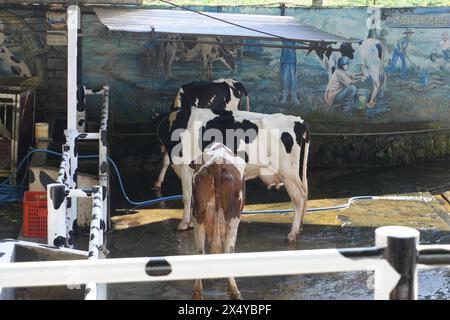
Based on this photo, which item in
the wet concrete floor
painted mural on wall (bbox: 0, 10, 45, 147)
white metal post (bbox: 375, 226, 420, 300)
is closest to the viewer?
white metal post (bbox: 375, 226, 420, 300)

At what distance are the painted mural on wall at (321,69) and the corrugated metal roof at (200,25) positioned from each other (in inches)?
101

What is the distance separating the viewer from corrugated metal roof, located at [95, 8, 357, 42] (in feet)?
30.1

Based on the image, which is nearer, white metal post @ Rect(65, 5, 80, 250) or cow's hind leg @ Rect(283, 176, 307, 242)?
white metal post @ Rect(65, 5, 80, 250)

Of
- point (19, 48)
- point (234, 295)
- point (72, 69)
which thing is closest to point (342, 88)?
point (19, 48)

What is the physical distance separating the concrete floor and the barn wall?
0.97 m

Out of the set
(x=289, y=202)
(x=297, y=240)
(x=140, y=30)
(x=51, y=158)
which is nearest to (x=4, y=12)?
(x=51, y=158)

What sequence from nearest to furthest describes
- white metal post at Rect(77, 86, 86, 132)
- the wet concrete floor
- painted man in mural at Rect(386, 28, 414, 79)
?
the wet concrete floor → white metal post at Rect(77, 86, 86, 132) → painted man in mural at Rect(386, 28, 414, 79)

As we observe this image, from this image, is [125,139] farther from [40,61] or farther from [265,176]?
[265,176]

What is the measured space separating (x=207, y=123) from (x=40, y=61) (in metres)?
5.44

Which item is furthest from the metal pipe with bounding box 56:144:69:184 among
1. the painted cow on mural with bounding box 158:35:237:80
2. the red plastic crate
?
the painted cow on mural with bounding box 158:35:237:80

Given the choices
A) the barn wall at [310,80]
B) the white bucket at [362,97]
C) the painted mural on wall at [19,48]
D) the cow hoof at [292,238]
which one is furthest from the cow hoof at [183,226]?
the white bucket at [362,97]

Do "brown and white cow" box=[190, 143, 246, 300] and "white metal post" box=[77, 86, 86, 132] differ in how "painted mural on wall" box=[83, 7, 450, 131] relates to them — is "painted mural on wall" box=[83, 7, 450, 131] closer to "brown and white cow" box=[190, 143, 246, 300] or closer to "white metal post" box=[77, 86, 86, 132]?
"white metal post" box=[77, 86, 86, 132]

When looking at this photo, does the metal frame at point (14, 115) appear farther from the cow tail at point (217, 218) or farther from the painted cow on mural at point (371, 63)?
the painted cow on mural at point (371, 63)

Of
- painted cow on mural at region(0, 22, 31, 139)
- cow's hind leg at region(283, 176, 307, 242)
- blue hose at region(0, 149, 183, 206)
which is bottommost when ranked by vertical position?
blue hose at region(0, 149, 183, 206)
